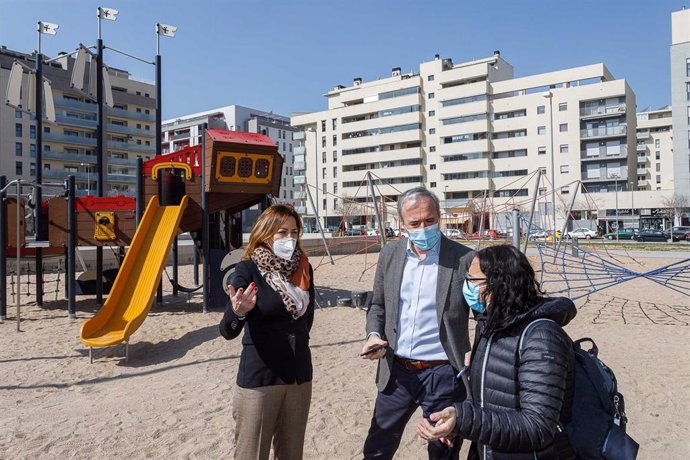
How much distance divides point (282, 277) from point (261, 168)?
7.53 m

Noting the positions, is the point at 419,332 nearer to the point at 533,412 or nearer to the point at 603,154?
the point at 533,412

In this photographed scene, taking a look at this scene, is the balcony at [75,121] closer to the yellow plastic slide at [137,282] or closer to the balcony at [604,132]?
the balcony at [604,132]

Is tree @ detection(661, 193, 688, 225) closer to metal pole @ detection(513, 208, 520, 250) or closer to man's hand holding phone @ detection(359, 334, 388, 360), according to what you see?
metal pole @ detection(513, 208, 520, 250)

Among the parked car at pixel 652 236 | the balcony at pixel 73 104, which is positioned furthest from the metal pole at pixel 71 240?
the balcony at pixel 73 104

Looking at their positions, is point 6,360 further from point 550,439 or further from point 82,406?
point 550,439

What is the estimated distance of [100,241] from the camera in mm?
9500

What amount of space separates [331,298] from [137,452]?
7.53 m

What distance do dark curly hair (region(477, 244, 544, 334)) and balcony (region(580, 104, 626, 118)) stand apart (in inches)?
2282

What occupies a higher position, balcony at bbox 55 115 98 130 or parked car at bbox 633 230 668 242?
balcony at bbox 55 115 98 130

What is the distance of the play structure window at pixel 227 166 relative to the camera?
937 cm

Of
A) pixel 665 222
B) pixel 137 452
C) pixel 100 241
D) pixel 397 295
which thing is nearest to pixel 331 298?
pixel 100 241

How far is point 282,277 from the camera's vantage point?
8.04 ft

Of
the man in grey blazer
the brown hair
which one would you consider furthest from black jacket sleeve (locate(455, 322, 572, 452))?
the brown hair

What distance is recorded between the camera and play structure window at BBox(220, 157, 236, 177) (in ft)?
30.7
